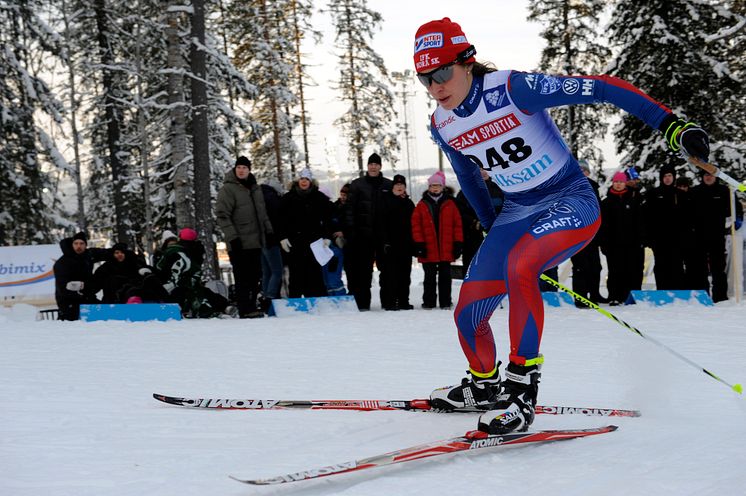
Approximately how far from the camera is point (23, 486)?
8.39 feet

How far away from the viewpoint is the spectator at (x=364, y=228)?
9.04 m

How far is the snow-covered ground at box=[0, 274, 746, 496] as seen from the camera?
8.44 feet

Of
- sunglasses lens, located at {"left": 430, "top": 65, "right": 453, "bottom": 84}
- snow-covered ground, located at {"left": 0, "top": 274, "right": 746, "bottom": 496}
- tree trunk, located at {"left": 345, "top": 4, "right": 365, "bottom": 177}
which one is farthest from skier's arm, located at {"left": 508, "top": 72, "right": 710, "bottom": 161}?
tree trunk, located at {"left": 345, "top": 4, "right": 365, "bottom": 177}

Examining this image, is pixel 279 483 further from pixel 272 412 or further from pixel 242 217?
pixel 242 217

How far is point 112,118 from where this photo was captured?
2114cm

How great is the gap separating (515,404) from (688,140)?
1.37 metres

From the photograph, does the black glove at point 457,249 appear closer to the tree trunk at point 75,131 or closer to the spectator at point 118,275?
the spectator at point 118,275

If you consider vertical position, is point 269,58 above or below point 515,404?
above

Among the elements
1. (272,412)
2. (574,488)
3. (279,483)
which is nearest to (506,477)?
(574,488)

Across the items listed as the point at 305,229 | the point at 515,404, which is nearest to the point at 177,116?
the point at 305,229

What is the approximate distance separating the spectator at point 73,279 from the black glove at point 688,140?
7.87 metres

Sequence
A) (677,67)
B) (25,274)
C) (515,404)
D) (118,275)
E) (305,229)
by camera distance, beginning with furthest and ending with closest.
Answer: (677,67), (25,274), (118,275), (305,229), (515,404)

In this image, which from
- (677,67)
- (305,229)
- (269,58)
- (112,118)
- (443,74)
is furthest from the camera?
(269,58)

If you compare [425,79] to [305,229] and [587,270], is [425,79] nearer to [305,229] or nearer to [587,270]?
[305,229]
